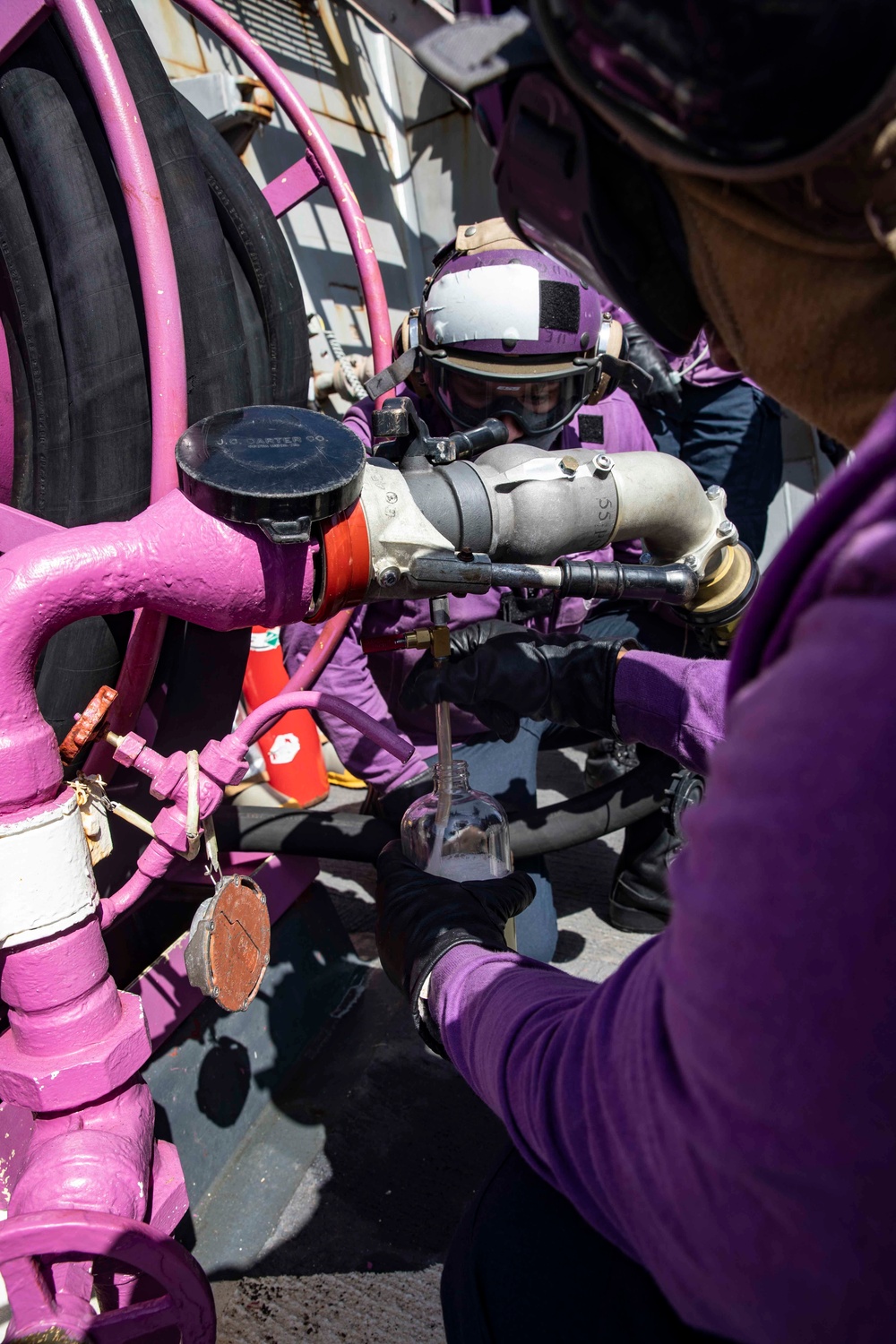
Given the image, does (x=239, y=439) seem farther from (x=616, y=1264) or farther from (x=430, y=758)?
(x=430, y=758)

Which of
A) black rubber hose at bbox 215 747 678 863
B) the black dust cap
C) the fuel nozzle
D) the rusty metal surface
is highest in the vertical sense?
the black dust cap

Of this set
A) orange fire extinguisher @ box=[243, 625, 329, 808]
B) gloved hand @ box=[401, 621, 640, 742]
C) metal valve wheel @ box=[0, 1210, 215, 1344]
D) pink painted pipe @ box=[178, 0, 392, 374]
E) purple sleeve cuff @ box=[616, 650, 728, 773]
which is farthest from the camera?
orange fire extinguisher @ box=[243, 625, 329, 808]

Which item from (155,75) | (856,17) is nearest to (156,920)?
(155,75)

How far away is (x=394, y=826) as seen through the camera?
68.5 inches

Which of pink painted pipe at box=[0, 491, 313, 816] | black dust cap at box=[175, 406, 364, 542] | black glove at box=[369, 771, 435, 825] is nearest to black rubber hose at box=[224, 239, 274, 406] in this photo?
black dust cap at box=[175, 406, 364, 542]

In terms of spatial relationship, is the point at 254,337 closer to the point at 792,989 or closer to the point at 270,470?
the point at 270,470

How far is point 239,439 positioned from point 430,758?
1.15m

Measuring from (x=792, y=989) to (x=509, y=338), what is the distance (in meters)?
1.45

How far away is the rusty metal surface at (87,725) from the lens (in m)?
0.96

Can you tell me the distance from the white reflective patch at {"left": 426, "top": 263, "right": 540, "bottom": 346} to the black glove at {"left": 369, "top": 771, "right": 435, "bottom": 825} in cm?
87

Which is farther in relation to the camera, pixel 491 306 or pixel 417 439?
pixel 491 306

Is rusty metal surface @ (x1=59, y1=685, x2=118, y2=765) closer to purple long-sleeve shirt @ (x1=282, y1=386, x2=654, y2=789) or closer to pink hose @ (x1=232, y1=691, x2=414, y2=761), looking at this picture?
pink hose @ (x1=232, y1=691, x2=414, y2=761)

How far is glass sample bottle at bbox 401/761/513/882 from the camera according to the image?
53.2 inches

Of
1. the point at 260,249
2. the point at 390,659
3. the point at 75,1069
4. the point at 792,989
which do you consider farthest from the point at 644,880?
the point at 792,989
